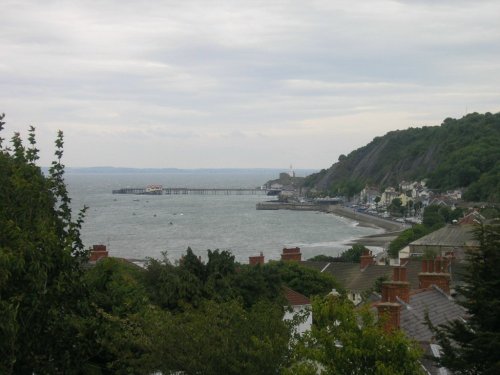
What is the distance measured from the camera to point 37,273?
34.9ft

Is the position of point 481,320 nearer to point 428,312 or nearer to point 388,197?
point 428,312

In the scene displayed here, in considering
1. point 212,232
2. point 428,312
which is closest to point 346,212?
point 212,232

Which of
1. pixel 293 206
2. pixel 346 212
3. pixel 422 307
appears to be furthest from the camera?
pixel 293 206

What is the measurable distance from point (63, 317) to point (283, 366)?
355 cm

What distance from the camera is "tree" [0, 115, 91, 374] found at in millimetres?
10539

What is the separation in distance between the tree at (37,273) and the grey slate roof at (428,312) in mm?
8202

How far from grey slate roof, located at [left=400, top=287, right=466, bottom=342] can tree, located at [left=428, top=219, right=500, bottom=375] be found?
14.0 feet

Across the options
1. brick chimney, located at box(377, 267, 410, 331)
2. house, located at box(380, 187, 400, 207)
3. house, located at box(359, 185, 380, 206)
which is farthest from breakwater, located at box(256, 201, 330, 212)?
brick chimney, located at box(377, 267, 410, 331)

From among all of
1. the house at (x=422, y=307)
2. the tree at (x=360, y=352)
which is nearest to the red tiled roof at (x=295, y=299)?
the house at (x=422, y=307)

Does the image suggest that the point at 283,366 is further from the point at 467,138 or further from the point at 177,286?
the point at 467,138

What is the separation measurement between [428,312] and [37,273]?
34.7ft

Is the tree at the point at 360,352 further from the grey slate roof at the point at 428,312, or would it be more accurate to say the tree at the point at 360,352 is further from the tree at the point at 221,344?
the grey slate roof at the point at 428,312

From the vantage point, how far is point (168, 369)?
13523mm

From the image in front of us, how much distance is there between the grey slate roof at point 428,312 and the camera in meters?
18.6
